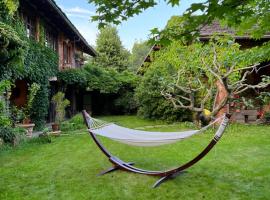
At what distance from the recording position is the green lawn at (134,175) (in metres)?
4.34

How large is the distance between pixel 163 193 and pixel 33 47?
7.24 m

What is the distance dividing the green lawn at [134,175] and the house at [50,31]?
4475 millimetres

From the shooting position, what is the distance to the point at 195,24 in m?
2.83

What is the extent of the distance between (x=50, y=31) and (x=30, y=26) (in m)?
2.53

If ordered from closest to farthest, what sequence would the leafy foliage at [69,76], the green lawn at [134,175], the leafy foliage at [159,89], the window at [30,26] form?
1. the green lawn at [134,175]
2. the window at [30,26]
3. the leafy foliage at [159,89]
4. the leafy foliage at [69,76]

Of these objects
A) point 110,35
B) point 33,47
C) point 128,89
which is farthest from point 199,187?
point 110,35

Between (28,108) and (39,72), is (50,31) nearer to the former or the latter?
(39,72)

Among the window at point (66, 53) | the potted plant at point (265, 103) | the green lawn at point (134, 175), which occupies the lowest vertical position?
the green lawn at point (134, 175)

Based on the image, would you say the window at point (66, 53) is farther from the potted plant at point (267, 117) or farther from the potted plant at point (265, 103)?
the potted plant at point (267, 117)

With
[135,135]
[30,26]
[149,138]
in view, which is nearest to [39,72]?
[30,26]

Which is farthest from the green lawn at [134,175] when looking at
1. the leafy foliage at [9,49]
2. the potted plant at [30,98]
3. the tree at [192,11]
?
the tree at [192,11]

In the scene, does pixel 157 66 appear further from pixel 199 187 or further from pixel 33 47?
pixel 199 187

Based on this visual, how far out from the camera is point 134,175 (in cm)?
521

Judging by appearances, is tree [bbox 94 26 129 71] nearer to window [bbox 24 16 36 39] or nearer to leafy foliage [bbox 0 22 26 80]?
window [bbox 24 16 36 39]
